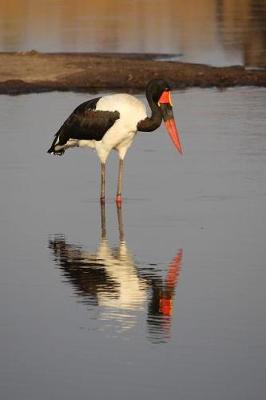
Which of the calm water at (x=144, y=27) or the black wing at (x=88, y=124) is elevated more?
the calm water at (x=144, y=27)

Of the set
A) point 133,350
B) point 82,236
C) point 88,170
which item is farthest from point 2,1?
point 133,350

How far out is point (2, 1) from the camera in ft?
130

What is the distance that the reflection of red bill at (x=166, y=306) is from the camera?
1042 cm

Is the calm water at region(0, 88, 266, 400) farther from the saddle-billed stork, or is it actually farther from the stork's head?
the stork's head

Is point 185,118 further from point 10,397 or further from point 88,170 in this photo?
point 10,397

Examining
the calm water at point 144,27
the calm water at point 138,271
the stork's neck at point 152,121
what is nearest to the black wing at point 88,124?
the stork's neck at point 152,121

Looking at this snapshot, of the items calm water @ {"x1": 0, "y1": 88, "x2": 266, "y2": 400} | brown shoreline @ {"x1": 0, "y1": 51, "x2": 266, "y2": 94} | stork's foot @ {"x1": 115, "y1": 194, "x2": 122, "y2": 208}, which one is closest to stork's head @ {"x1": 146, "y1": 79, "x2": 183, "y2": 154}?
calm water @ {"x1": 0, "y1": 88, "x2": 266, "y2": 400}

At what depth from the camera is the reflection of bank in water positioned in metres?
10.3

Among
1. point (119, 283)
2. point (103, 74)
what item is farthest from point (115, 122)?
point (103, 74)

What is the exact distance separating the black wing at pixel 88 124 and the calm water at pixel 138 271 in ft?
1.53

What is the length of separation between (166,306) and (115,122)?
4561 millimetres

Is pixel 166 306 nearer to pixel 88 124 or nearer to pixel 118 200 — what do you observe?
pixel 118 200

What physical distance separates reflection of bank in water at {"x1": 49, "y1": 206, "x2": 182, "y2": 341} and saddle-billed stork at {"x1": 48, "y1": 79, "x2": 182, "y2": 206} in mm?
2231

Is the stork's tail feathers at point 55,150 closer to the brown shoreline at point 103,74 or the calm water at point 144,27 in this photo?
the brown shoreline at point 103,74
